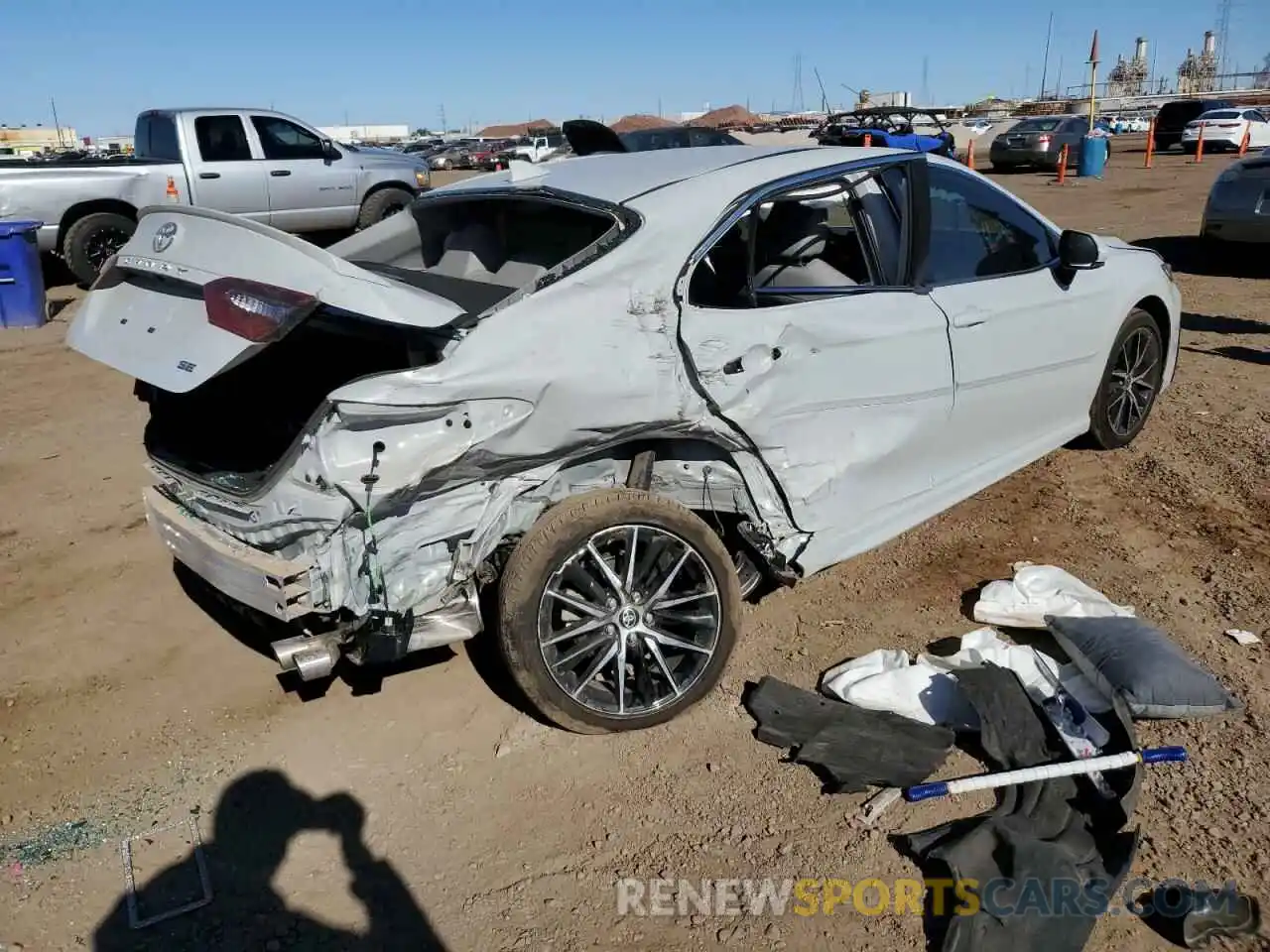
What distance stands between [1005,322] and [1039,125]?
24.9 metres

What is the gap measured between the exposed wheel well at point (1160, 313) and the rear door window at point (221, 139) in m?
10.4

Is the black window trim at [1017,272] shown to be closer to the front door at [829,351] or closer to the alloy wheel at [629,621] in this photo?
the front door at [829,351]

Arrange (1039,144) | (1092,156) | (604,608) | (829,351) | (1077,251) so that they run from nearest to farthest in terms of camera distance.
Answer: (604,608)
(829,351)
(1077,251)
(1092,156)
(1039,144)

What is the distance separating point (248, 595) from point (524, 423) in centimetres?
95

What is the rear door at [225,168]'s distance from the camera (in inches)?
451

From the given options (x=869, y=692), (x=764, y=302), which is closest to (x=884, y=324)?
(x=764, y=302)

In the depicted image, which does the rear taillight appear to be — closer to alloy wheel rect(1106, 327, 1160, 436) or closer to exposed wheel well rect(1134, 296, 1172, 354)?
alloy wheel rect(1106, 327, 1160, 436)

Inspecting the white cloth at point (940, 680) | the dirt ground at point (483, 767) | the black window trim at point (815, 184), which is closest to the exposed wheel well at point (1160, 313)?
the dirt ground at point (483, 767)

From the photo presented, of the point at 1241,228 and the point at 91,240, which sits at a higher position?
the point at 91,240

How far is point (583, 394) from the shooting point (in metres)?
2.94

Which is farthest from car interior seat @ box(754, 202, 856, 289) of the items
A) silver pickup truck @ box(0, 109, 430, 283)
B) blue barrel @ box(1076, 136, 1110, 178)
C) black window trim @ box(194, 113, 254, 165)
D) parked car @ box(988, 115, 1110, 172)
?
parked car @ box(988, 115, 1110, 172)

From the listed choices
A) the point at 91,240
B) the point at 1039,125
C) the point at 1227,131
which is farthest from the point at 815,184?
the point at 1227,131

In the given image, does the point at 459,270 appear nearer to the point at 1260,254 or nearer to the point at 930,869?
the point at 930,869

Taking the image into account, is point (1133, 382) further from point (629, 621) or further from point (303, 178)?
point (303, 178)
